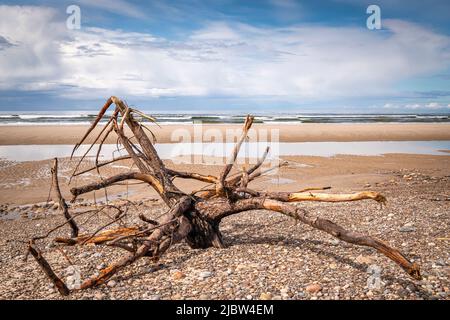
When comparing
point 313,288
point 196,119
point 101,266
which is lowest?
point 101,266

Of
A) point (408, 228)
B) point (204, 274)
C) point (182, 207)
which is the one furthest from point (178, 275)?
point (408, 228)

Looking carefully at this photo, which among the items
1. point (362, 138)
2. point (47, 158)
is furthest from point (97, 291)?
point (362, 138)

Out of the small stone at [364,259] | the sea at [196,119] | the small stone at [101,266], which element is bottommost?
the small stone at [101,266]

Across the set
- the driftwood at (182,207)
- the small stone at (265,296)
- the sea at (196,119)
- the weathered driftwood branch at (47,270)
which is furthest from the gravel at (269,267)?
the sea at (196,119)

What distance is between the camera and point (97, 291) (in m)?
4.41

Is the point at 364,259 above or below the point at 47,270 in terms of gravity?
below

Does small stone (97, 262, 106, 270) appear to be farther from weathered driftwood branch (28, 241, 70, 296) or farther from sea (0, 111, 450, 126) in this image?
sea (0, 111, 450, 126)

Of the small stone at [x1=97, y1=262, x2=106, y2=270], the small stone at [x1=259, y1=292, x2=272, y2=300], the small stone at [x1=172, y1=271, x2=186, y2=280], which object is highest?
the small stone at [x1=172, y1=271, x2=186, y2=280]

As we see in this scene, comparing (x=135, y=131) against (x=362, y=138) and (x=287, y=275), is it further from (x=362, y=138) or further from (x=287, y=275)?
(x=362, y=138)

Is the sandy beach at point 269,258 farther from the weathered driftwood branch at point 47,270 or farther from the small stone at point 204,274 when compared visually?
the weathered driftwood branch at point 47,270

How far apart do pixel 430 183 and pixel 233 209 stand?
9.94 meters

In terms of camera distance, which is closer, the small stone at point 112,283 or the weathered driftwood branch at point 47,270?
the weathered driftwood branch at point 47,270

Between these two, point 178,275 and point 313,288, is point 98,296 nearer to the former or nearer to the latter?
point 178,275

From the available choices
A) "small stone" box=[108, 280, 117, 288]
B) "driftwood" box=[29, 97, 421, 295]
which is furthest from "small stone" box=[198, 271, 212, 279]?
"small stone" box=[108, 280, 117, 288]
